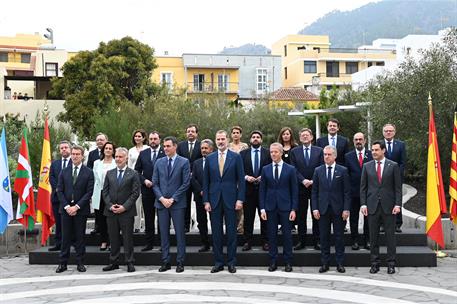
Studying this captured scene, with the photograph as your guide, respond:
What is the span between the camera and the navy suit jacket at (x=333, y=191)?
8695 millimetres

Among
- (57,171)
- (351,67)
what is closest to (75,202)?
(57,171)

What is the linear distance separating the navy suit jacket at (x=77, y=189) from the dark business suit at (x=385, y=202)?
14.2 feet

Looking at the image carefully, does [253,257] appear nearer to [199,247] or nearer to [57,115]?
[199,247]

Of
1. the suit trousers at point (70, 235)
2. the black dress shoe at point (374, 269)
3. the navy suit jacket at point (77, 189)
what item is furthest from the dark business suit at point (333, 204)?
the suit trousers at point (70, 235)

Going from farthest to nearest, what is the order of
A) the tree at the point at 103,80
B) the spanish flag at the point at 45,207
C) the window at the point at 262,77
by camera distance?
the window at the point at 262,77 → the tree at the point at 103,80 → the spanish flag at the point at 45,207

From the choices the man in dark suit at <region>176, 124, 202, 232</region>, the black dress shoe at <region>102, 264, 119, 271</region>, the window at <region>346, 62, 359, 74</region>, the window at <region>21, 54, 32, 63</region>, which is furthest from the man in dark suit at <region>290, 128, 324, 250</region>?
the window at <region>21, 54, 32, 63</region>

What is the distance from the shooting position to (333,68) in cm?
6319

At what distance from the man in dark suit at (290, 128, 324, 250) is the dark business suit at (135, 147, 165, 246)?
224cm

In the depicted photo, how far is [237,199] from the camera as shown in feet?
29.0

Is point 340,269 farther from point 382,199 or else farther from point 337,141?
point 337,141

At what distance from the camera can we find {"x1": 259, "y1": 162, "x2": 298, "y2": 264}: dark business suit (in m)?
8.77

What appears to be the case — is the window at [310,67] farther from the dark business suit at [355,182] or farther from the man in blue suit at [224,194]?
the man in blue suit at [224,194]

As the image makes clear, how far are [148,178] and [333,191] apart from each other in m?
3.07

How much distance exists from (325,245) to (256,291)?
1649 mm
